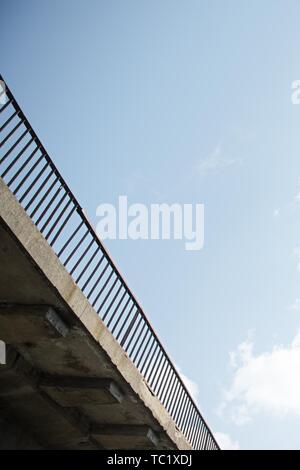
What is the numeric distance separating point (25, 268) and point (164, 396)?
5.70m

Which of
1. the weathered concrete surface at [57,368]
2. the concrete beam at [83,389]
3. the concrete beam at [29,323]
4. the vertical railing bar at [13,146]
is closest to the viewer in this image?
the weathered concrete surface at [57,368]

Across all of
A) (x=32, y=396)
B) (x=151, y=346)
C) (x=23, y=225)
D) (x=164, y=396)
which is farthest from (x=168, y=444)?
(x=23, y=225)

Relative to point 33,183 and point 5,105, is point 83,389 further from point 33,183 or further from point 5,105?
point 5,105

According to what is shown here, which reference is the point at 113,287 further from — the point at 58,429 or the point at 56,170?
the point at 58,429

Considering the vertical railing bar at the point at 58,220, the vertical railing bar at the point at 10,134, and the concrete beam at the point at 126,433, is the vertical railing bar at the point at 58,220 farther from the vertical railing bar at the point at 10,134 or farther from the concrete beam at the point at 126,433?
the concrete beam at the point at 126,433

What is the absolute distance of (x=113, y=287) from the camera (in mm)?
8328

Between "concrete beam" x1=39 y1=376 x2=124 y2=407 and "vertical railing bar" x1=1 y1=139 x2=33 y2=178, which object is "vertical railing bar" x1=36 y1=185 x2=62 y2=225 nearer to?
"vertical railing bar" x1=1 y1=139 x2=33 y2=178

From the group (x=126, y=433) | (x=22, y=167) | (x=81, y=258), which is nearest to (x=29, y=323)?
(x=81, y=258)

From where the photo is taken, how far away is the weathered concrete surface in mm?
5973

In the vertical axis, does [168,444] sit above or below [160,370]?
A: below

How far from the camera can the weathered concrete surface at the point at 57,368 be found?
5973 millimetres

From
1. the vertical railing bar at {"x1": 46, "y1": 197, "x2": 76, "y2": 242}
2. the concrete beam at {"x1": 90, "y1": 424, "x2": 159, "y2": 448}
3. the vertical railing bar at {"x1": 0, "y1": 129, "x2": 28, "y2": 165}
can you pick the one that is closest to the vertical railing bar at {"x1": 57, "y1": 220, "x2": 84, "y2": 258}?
the vertical railing bar at {"x1": 46, "y1": 197, "x2": 76, "y2": 242}

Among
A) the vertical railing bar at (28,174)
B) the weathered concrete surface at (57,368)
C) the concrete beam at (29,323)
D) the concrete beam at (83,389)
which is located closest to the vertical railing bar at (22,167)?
the vertical railing bar at (28,174)

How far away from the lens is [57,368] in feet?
26.3
